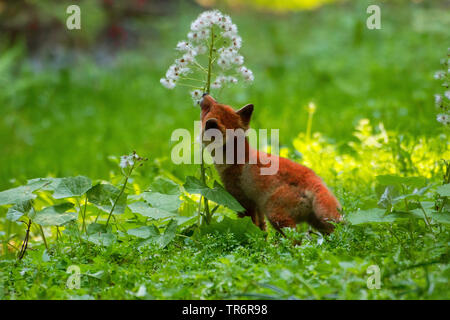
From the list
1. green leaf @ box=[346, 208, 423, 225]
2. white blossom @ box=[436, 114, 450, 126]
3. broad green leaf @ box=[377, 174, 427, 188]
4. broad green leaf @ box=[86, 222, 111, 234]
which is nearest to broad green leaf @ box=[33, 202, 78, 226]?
broad green leaf @ box=[86, 222, 111, 234]

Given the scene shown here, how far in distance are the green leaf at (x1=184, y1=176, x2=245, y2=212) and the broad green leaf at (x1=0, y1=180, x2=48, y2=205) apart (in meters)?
0.91

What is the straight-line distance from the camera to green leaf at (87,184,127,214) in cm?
335

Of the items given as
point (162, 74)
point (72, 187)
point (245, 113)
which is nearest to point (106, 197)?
point (72, 187)

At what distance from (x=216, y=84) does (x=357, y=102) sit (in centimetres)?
489

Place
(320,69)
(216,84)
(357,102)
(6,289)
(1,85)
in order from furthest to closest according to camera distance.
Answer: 1. (320,69)
2. (1,85)
3. (357,102)
4. (216,84)
5. (6,289)

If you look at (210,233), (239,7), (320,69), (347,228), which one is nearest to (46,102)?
(320,69)

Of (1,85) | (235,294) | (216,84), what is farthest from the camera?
(1,85)

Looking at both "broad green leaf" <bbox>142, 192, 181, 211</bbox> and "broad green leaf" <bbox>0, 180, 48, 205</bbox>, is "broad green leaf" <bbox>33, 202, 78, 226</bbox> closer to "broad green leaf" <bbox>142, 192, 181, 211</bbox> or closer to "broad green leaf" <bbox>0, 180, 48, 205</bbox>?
"broad green leaf" <bbox>0, 180, 48, 205</bbox>

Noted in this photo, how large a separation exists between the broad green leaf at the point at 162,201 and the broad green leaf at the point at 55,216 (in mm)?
444

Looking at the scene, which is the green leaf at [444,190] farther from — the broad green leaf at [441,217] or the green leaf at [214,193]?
the green leaf at [214,193]

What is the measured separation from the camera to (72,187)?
10.8ft

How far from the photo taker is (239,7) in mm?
13242

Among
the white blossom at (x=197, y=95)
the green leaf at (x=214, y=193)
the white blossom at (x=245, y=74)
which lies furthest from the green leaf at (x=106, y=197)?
the white blossom at (x=245, y=74)

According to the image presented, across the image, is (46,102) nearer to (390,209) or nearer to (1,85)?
(1,85)
